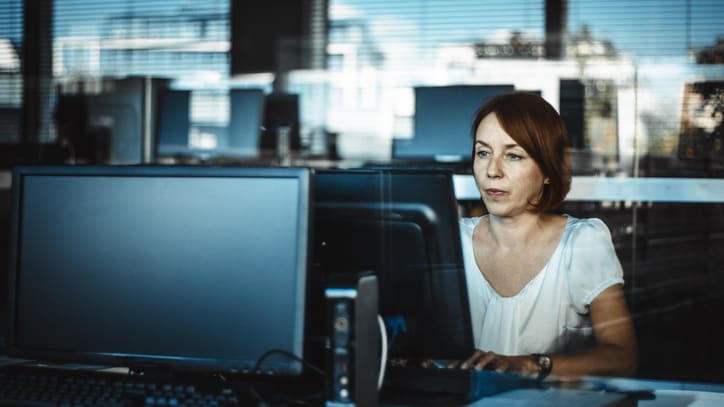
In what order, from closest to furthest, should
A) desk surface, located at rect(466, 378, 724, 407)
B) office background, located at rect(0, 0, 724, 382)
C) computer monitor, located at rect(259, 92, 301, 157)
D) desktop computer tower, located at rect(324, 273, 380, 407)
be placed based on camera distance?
desktop computer tower, located at rect(324, 273, 380, 407) → desk surface, located at rect(466, 378, 724, 407) → office background, located at rect(0, 0, 724, 382) → computer monitor, located at rect(259, 92, 301, 157)

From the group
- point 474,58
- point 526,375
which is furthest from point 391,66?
point 526,375

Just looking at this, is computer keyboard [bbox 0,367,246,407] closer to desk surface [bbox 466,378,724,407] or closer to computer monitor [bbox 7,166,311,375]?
computer monitor [bbox 7,166,311,375]

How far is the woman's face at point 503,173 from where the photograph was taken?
5.49ft

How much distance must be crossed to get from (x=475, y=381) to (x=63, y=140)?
Result: 4158 mm

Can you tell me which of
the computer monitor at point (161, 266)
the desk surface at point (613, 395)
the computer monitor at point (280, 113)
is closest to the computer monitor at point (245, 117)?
the computer monitor at point (280, 113)

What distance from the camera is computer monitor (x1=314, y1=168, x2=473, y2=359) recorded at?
1.34 m

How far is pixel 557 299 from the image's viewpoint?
1698mm

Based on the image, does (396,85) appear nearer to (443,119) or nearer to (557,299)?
(443,119)

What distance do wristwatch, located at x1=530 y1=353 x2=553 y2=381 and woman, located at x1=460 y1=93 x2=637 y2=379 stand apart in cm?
9

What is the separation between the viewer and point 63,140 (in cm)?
498

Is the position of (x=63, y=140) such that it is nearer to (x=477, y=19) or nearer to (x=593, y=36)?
(x=477, y=19)

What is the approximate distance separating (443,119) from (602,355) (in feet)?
5.23

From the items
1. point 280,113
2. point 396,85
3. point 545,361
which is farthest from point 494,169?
point 396,85

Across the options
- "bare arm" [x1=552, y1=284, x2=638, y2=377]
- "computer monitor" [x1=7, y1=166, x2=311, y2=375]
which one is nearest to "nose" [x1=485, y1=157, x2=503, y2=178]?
"bare arm" [x1=552, y1=284, x2=638, y2=377]
